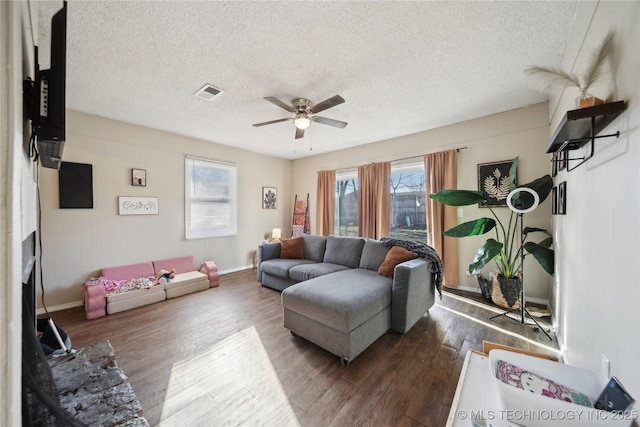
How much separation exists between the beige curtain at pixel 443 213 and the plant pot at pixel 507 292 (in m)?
0.65

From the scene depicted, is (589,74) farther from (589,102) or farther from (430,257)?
(430,257)

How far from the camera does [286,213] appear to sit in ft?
19.5

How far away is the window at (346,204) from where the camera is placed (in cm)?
499

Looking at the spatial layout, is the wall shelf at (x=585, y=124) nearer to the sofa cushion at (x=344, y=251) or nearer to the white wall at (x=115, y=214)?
the sofa cushion at (x=344, y=251)

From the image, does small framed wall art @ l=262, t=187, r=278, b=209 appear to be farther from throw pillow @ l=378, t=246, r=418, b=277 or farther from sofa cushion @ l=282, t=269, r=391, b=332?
throw pillow @ l=378, t=246, r=418, b=277

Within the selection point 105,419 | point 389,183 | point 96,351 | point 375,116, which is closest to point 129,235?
point 96,351

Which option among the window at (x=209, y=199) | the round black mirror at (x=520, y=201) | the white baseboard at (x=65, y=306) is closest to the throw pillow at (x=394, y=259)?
the round black mirror at (x=520, y=201)

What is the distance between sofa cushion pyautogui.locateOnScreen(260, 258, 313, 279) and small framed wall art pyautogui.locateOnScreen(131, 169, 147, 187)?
228 cm

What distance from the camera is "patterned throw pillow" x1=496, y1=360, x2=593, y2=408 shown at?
78 centimetres

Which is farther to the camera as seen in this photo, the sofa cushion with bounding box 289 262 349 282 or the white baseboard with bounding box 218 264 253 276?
the white baseboard with bounding box 218 264 253 276

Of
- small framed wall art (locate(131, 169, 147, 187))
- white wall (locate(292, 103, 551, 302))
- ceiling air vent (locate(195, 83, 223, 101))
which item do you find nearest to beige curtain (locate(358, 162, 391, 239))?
white wall (locate(292, 103, 551, 302))

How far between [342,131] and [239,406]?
3.69m

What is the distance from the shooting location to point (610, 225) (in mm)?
1055

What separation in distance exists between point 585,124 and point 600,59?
0.29 m
